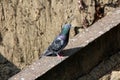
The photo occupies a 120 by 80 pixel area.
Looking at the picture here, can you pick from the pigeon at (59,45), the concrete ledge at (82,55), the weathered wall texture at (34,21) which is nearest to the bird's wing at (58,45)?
the pigeon at (59,45)

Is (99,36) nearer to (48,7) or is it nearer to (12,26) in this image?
(48,7)

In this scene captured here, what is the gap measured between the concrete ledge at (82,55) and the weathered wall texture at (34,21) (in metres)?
0.41

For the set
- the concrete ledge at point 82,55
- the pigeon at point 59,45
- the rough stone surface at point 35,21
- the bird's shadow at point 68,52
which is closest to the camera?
the concrete ledge at point 82,55

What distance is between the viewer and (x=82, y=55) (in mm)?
7145

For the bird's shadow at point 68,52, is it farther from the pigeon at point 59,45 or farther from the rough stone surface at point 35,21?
the rough stone surface at point 35,21

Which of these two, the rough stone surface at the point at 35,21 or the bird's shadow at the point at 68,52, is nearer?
the bird's shadow at the point at 68,52

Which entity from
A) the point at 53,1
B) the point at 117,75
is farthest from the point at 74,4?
the point at 117,75

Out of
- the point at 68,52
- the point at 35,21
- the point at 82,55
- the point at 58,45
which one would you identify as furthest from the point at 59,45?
the point at 35,21

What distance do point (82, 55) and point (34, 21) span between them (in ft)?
6.37

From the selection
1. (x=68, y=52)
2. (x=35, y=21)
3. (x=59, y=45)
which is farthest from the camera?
(x=35, y=21)

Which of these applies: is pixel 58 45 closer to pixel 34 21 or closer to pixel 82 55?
pixel 82 55

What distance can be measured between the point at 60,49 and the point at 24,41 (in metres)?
2.04

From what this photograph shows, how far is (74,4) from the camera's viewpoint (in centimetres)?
828

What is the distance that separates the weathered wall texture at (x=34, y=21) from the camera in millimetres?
8289
